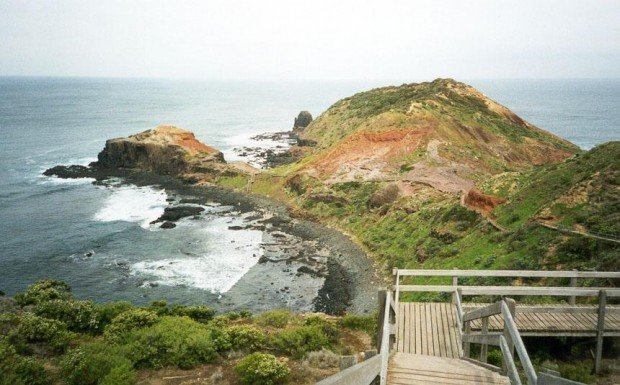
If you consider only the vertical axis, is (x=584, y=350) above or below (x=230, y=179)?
above

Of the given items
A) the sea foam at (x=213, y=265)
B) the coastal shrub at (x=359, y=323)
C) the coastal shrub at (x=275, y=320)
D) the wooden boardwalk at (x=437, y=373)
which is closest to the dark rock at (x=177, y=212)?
the sea foam at (x=213, y=265)

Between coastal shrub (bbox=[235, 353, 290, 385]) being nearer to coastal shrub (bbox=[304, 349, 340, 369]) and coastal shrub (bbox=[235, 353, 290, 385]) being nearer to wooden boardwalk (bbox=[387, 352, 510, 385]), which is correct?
coastal shrub (bbox=[304, 349, 340, 369])

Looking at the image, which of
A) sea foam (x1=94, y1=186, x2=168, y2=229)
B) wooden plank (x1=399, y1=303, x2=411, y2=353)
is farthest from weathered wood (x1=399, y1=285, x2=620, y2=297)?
sea foam (x1=94, y1=186, x2=168, y2=229)

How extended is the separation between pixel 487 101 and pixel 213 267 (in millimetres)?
63696

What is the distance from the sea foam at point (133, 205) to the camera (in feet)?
177

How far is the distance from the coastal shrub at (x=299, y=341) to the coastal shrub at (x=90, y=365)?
15.4 feet

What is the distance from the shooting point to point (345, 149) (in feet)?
215

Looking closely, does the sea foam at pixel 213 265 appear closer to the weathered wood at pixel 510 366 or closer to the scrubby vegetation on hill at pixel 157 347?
the scrubby vegetation on hill at pixel 157 347

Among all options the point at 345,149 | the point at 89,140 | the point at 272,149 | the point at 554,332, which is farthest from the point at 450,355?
the point at 89,140

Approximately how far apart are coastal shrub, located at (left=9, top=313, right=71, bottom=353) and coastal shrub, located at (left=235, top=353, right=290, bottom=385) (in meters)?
7.37

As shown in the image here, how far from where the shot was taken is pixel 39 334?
15.1 meters

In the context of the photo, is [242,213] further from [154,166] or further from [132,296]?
[154,166]

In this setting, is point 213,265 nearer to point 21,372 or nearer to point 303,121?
point 21,372

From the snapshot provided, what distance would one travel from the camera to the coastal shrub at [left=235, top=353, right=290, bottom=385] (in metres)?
11.4
